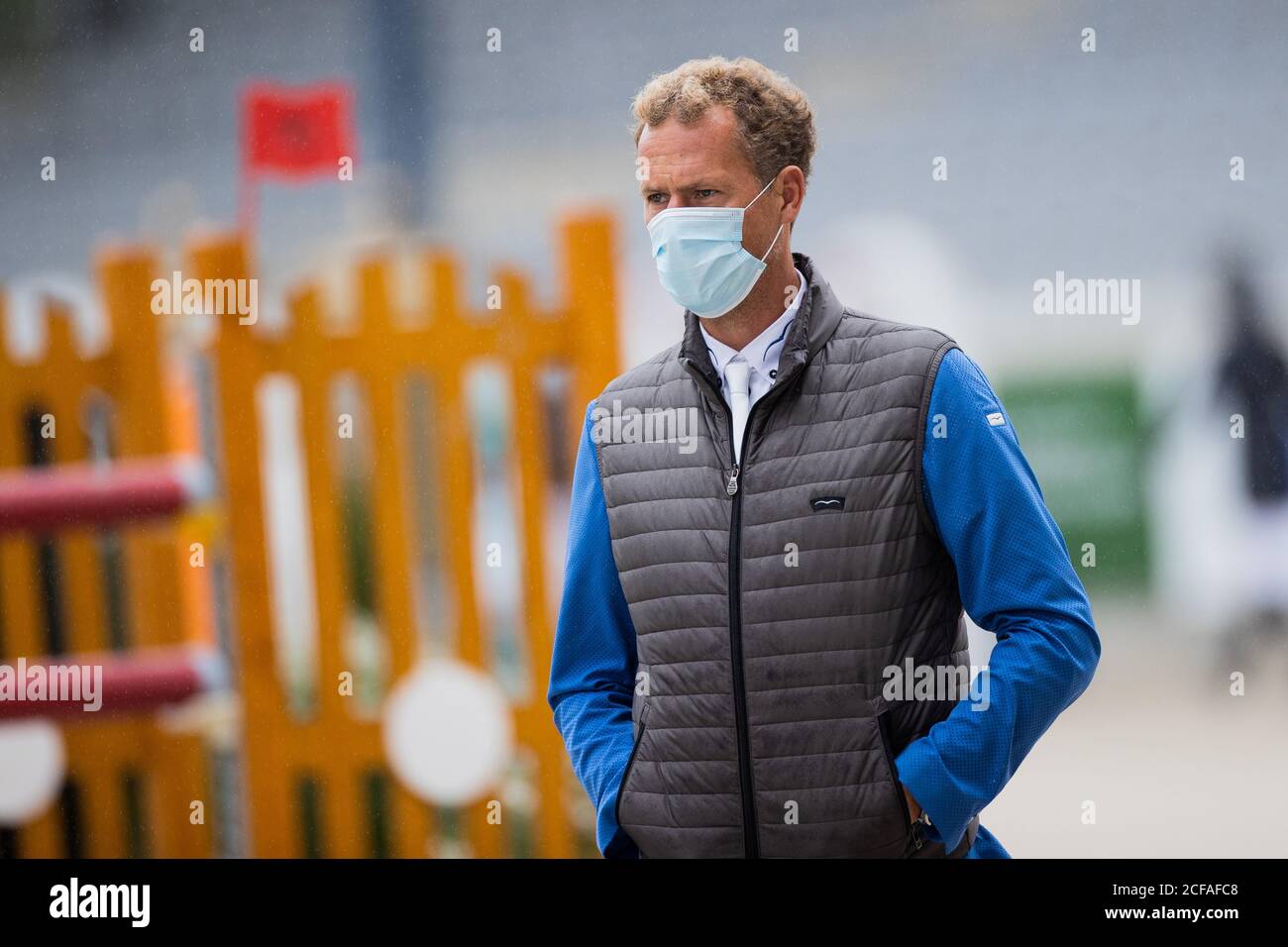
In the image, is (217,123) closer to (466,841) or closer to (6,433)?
(6,433)

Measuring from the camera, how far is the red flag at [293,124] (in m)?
3.45

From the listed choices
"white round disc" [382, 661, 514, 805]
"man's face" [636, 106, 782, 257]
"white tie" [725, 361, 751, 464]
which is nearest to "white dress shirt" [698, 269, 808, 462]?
"white tie" [725, 361, 751, 464]

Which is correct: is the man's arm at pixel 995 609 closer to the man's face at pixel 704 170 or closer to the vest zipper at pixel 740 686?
the vest zipper at pixel 740 686

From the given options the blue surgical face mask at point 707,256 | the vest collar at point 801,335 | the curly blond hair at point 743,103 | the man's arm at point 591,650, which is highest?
the curly blond hair at point 743,103

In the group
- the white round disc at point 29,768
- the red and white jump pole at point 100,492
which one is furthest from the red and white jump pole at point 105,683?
the red and white jump pole at point 100,492

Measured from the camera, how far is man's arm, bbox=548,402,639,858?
5.82 ft

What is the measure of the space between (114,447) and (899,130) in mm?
2318

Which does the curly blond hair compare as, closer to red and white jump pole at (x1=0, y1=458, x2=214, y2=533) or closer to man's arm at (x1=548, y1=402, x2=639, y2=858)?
man's arm at (x1=548, y1=402, x2=639, y2=858)

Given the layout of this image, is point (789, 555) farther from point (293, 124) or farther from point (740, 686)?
point (293, 124)

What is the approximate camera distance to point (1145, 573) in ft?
11.4

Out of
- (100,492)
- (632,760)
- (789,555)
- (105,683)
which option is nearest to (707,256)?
(789,555)

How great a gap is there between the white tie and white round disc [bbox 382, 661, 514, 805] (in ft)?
5.96
